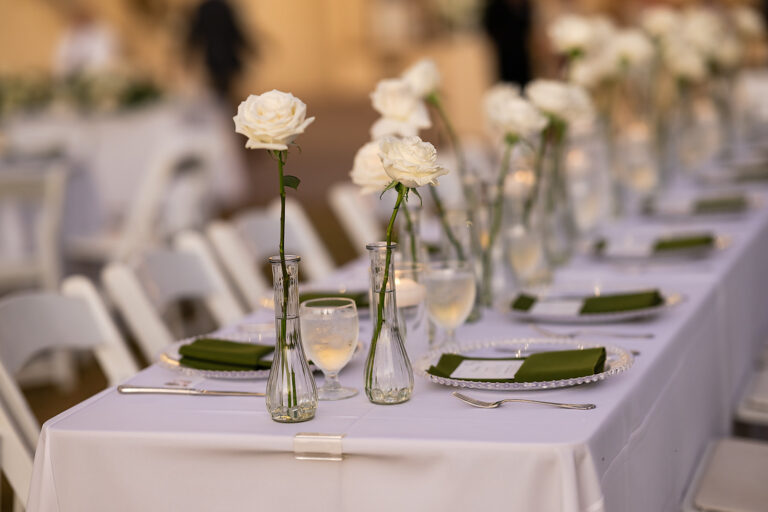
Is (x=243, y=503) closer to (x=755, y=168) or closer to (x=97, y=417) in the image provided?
(x=97, y=417)

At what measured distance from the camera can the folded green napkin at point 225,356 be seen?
1709 millimetres

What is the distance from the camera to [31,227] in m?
4.66

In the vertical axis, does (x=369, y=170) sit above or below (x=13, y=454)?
above

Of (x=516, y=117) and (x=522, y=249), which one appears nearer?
(x=516, y=117)

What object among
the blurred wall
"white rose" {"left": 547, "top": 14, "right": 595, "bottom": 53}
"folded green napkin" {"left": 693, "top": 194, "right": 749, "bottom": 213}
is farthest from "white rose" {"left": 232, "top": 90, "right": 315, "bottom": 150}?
the blurred wall

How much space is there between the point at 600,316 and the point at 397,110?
53 cm

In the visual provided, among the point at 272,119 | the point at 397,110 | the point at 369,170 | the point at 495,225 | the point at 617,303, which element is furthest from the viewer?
the point at 495,225

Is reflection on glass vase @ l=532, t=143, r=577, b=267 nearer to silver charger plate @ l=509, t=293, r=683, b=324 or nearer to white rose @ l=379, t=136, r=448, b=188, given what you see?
silver charger plate @ l=509, t=293, r=683, b=324

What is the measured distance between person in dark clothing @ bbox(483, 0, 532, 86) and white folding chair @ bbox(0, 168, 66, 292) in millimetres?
6348

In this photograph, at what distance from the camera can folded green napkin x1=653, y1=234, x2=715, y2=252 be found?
2473 millimetres

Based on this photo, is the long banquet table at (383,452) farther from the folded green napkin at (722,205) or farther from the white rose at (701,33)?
the white rose at (701,33)

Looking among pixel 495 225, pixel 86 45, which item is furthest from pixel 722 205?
pixel 86 45

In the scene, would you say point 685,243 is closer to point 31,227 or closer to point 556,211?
point 556,211

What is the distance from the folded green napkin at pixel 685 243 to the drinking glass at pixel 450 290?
35.7 inches
